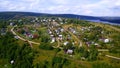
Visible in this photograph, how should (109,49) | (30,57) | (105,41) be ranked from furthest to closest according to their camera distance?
(105,41)
(109,49)
(30,57)

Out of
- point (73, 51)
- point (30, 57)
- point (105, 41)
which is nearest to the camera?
point (30, 57)

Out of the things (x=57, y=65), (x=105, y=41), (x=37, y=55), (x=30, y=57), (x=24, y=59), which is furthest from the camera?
(x=105, y=41)

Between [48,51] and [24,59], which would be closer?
[24,59]

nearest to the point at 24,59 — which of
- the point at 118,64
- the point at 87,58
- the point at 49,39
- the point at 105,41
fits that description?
the point at 87,58

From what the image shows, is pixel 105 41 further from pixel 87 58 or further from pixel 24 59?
pixel 24 59

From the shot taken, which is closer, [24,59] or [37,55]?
[24,59]

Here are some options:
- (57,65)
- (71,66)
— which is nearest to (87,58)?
(71,66)

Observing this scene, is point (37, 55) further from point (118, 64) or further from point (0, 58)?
point (118, 64)

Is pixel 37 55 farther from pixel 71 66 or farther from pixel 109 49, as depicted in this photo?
pixel 109 49

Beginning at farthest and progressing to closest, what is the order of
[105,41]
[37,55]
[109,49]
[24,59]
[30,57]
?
1. [105,41]
2. [109,49]
3. [37,55]
4. [30,57]
5. [24,59]
